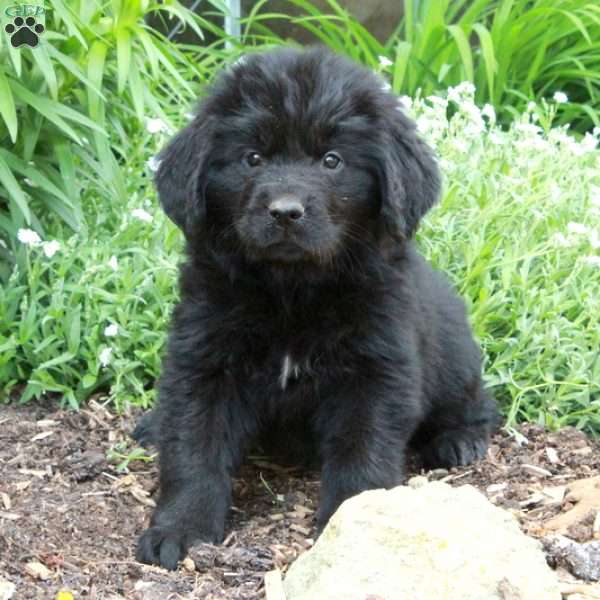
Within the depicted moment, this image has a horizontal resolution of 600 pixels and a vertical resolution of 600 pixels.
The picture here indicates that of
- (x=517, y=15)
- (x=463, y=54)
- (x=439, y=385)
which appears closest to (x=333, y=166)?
(x=439, y=385)

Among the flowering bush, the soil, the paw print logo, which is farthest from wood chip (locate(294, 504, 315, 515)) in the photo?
the paw print logo

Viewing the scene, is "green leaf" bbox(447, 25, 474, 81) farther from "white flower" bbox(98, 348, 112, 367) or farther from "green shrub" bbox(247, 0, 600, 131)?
"white flower" bbox(98, 348, 112, 367)

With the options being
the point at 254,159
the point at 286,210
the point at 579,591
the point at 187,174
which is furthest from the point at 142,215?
the point at 579,591

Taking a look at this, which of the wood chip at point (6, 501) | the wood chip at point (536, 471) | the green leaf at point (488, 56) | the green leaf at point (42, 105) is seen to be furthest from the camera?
the green leaf at point (488, 56)

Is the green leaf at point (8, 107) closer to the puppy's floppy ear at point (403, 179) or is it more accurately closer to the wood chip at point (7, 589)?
the puppy's floppy ear at point (403, 179)

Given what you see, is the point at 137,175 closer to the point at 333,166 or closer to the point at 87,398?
the point at 87,398

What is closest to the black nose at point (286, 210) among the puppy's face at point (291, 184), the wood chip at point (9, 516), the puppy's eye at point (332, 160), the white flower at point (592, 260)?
the puppy's face at point (291, 184)
